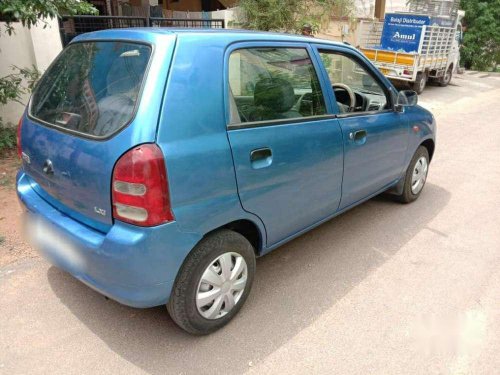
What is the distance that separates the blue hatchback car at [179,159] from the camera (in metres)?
2.05

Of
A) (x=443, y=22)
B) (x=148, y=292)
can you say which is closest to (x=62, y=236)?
(x=148, y=292)

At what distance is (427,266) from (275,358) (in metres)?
1.65

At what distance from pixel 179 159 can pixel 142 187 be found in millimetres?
231

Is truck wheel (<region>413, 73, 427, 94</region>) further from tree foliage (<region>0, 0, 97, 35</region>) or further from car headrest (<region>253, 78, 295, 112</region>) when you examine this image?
car headrest (<region>253, 78, 295, 112</region>)

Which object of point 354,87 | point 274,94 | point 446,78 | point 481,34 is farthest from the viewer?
point 481,34

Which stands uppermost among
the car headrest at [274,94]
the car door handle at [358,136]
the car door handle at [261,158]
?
the car headrest at [274,94]

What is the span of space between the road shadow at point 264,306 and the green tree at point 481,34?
64.8 feet

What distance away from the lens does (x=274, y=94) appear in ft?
9.13

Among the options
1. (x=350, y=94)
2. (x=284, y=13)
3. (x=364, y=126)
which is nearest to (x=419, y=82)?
(x=284, y=13)

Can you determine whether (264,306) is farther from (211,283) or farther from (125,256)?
(125,256)

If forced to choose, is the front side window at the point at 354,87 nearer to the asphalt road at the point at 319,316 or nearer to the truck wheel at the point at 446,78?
the asphalt road at the point at 319,316

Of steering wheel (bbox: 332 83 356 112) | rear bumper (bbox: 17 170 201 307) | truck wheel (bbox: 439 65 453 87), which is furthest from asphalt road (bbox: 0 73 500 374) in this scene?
truck wheel (bbox: 439 65 453 87)

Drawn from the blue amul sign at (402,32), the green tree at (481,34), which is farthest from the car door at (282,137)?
the green tree at (481,34)

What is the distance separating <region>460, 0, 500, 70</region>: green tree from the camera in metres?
19.2
